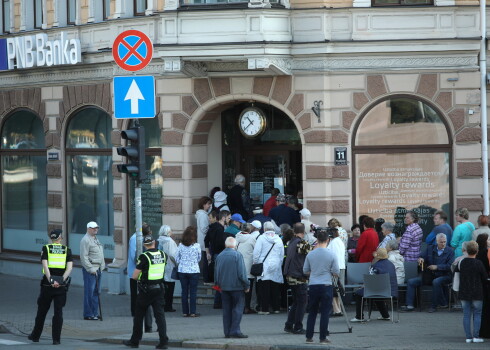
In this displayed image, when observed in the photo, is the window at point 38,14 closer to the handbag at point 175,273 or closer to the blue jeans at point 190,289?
the handbag at point 175,273

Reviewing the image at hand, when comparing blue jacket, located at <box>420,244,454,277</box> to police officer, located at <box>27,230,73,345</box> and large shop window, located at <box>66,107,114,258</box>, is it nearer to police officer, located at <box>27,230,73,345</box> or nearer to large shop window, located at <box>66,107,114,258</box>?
police officer, located at <box>27,230,73,345</box>

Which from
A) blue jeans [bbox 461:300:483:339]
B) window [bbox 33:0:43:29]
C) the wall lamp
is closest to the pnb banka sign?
window [bbox 33:0:43:29]

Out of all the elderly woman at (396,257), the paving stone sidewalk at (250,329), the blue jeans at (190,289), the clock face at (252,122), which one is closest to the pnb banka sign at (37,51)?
the clock face at (252,122)

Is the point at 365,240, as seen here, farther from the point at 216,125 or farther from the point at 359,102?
the point at 216,125

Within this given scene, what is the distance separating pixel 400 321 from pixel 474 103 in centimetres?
496

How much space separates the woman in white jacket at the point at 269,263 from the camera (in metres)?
21.3

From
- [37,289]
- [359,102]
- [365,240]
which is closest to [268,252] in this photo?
[365,240]

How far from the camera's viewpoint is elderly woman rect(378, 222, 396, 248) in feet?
71.1

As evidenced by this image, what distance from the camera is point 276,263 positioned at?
843 inches

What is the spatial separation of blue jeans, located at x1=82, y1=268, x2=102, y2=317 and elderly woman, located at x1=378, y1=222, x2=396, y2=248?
5347mm

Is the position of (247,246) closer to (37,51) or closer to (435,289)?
(435,289)

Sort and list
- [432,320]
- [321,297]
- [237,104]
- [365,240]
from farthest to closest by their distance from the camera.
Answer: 1. [237,104]
2. [365,240]
3. [432,320]
4. [321,297]

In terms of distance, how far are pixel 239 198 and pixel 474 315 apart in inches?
325

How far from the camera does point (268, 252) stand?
21.4 m
